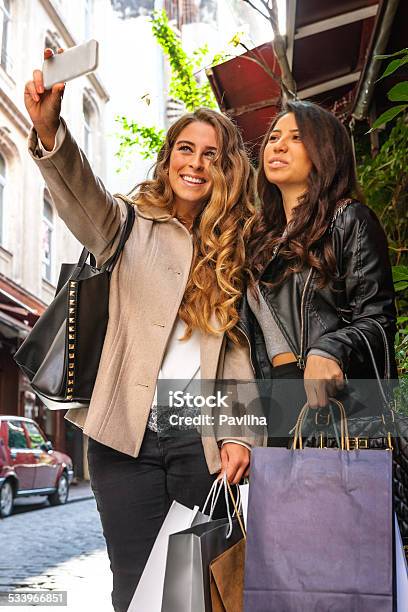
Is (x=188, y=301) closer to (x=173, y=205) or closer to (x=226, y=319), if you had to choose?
(x=226, y=319)

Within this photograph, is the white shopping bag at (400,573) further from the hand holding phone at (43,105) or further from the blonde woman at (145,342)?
the hand holding phone at (43,105)

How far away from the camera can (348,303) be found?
1.82 metres

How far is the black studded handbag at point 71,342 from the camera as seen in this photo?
2.04m

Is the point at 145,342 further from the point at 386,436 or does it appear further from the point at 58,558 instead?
the point at 58,558

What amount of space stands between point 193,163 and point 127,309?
18.1 inches

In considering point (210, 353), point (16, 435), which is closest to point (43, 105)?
point (210, 353)

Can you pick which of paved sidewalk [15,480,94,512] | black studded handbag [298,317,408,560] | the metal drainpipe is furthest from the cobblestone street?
the metal drainpipe

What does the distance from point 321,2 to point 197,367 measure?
3.87 meters

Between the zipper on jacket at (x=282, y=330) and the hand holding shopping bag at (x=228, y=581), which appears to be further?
the zipper on jacket at (x=282, y=330)

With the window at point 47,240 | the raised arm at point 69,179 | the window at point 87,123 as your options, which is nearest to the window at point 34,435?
the window at point 47,240

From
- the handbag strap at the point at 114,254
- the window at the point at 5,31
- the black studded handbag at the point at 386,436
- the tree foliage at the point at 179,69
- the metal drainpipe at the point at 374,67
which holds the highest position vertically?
the window at the point at 5,31

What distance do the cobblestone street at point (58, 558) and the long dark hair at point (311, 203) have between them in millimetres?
3227

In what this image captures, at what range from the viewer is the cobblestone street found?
5337mm

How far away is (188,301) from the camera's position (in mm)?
2143
